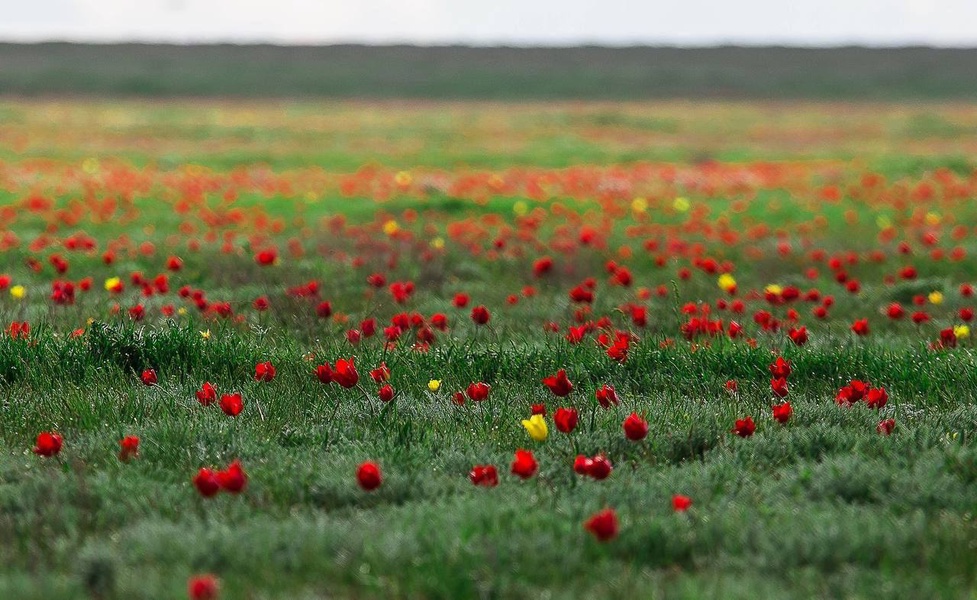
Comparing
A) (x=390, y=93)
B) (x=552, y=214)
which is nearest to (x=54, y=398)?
(x=552, y=214)

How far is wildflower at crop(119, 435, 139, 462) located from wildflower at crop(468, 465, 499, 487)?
1.09 metres

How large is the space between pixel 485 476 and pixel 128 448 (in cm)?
119

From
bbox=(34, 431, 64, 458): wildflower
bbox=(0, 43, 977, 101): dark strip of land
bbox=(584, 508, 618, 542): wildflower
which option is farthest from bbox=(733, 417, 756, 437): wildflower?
bbox=(0, 43, 977, 101): dark strip of land

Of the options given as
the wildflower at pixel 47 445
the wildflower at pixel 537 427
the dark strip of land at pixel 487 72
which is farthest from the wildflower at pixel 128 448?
the dark strip of land at pixel 487 72

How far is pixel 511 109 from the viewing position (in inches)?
1983

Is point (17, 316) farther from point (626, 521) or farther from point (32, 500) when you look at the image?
point (626, 521)

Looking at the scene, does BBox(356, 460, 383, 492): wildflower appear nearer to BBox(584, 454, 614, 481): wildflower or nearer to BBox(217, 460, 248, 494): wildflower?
BBox(217, 460, 248, 494): wildflower

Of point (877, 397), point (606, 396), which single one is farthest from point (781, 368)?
point (606, 396)

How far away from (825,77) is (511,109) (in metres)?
29.0

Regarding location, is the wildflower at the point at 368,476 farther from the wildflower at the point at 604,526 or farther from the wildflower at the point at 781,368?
the wildflower at the point at 781,368

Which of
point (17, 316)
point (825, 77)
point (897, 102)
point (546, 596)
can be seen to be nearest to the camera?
point (546, 596)

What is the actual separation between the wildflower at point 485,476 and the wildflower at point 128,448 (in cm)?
109

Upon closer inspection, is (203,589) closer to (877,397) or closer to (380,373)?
(380,373)

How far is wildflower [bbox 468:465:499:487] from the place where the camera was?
354 centimetres
